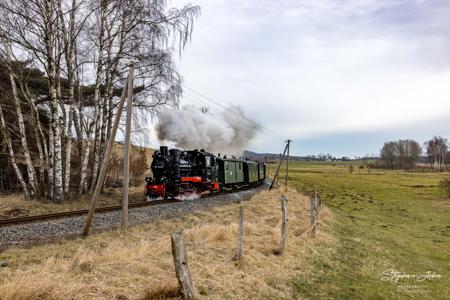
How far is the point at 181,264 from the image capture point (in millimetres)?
5477

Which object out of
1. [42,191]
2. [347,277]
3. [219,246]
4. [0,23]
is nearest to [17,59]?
[0,23]

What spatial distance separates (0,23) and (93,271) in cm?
1270

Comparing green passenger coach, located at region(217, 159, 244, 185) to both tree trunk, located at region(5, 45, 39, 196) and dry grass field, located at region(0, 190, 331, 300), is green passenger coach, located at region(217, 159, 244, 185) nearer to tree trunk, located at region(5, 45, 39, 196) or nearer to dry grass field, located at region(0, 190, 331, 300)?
tree trunk, located at region(5, 45, 39, 196)

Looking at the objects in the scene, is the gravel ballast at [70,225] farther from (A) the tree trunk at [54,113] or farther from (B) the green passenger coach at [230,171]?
(B) the green passenger coach at [230,171]

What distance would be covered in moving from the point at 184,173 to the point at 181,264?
16.6 metres

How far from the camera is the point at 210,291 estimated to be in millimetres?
6312

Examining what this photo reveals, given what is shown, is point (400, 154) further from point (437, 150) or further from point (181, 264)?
point (181, 264)

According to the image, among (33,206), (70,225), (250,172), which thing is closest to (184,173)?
(33,206)

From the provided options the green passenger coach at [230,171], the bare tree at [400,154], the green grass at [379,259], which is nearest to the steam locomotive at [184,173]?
the green passenger coach at [230,171]

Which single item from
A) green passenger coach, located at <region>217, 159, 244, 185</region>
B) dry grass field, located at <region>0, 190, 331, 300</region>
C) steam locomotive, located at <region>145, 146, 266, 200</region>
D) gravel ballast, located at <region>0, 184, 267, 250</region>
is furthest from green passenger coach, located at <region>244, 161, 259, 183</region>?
dry grass field, located at <region>0, 190, 331, 300</region>

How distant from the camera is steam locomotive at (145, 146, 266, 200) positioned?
20.7m

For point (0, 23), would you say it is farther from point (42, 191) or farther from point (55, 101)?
point (42, 191)

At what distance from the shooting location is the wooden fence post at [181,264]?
17.9 ft

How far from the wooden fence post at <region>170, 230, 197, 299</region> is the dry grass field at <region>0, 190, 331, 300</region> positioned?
8.6 inches
